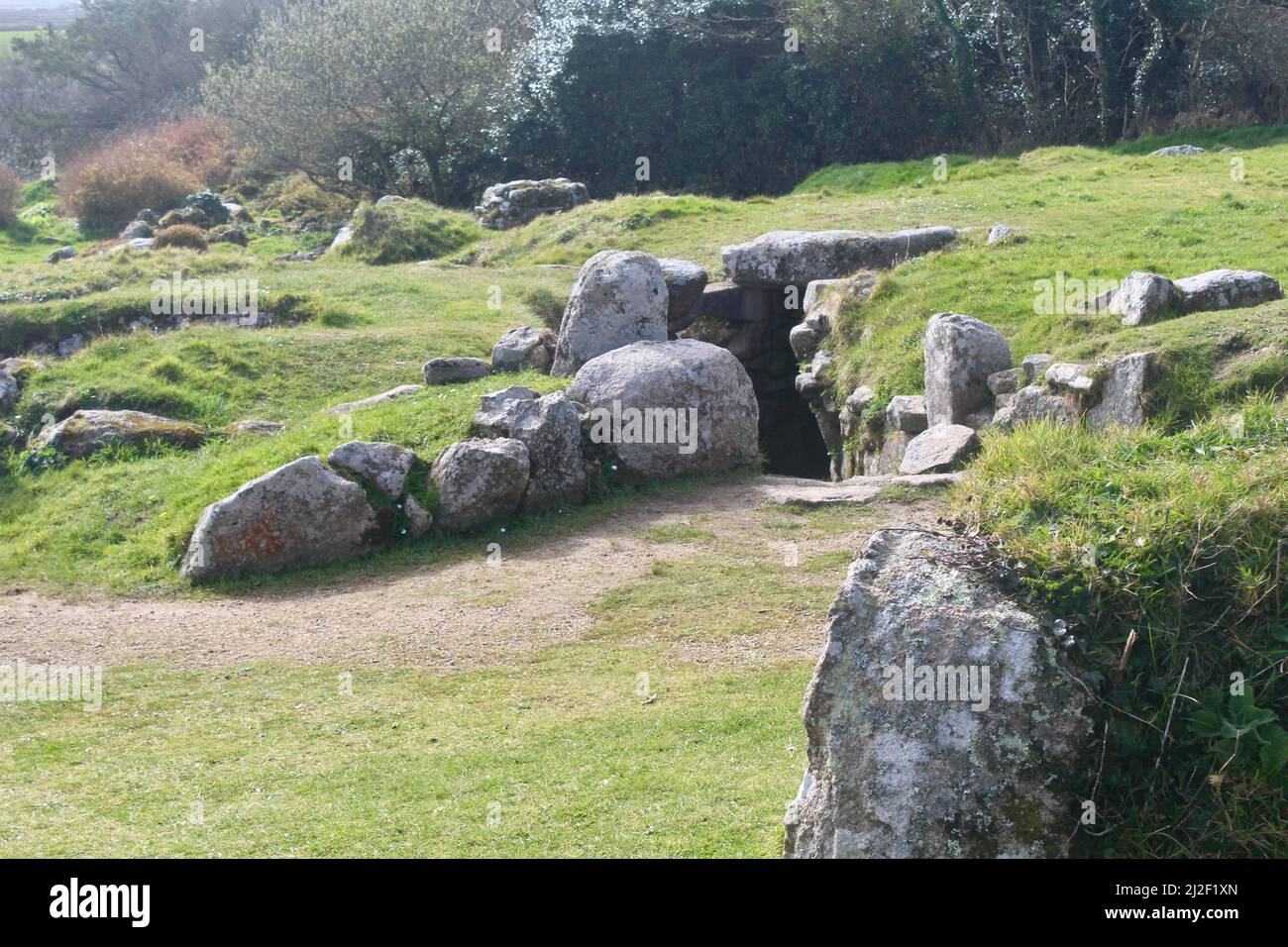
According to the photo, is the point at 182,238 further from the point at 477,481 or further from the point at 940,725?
the point at 940,725

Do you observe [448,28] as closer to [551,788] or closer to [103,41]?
[103,41]

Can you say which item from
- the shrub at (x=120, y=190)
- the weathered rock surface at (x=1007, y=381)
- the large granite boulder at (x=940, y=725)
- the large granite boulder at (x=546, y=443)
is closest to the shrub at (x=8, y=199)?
the shrub at (x=120, y=190)

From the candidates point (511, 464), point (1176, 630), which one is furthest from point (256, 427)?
→ point (1176, 630)

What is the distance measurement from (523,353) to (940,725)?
13.5 m

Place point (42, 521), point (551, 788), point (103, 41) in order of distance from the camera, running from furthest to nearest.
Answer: point (103, 41), point (42, 521), point (551, 788)

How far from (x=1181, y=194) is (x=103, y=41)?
181 feet

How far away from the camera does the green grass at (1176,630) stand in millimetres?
4715

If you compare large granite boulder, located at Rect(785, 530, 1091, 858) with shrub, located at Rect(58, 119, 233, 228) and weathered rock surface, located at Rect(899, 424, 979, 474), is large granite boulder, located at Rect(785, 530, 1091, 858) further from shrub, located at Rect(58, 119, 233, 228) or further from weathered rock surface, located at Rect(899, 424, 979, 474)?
shrub, located at Rect(58, 119, 233, 228)

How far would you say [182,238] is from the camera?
31.0m

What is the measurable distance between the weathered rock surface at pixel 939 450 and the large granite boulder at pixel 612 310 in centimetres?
432

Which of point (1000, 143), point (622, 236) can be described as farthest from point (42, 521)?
point (1000, 143)

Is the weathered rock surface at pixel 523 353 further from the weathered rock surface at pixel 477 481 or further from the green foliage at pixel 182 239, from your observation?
the green foliage at pixel 182 239

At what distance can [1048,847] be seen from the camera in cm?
472

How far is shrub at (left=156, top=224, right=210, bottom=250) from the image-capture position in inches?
1208
